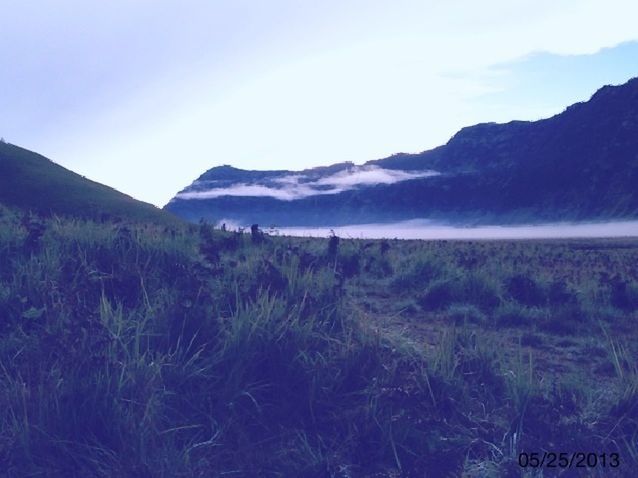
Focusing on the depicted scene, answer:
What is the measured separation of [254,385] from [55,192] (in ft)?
104

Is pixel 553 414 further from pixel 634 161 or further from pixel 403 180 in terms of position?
pixel 403 180

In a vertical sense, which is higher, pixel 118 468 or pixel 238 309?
pixel 238 309

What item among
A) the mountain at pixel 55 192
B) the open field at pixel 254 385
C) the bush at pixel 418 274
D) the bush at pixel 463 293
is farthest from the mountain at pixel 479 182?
the open field at pixel 254 385

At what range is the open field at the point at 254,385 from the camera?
573 cm

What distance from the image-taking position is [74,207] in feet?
111

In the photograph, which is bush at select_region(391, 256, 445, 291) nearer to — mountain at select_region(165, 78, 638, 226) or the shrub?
the shrub

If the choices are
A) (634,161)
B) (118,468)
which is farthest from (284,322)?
(634,161)

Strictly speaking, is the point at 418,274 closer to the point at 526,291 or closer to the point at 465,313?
the point at 526,291

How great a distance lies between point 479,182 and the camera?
539 feet

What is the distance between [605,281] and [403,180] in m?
163

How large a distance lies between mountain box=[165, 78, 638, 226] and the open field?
406 ft

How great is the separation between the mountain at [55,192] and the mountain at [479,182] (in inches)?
3575

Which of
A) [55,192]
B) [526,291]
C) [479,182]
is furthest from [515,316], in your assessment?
[479,182]

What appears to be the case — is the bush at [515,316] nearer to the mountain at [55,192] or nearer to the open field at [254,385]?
the open field at [254,385]
